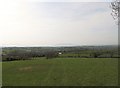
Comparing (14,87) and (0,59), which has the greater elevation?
(14,87)

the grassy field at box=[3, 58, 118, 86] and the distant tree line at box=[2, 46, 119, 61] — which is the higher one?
the grassy field at box=[3, 58, 118, 86]

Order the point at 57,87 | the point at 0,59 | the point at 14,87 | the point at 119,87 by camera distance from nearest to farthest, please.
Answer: the point at 119,87
the point at 57,87
the point at 14,87
the point at 0,59

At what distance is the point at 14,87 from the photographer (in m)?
20.9

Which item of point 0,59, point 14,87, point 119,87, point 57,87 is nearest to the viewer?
point 119,87

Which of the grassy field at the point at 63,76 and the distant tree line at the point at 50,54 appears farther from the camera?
the distant tree line at the point at 50,54

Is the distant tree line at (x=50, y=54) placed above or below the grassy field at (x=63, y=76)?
below

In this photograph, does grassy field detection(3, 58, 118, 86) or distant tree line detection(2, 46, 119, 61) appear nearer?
grassy field detection(3, 58, 118, 86)

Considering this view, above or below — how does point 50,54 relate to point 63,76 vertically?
below

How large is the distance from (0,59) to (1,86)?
37.4m

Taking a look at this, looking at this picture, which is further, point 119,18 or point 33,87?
point 119,18

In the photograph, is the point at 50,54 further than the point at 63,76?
Result: Yes

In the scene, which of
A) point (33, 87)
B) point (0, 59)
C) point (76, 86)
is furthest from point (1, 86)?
point (0, 59)

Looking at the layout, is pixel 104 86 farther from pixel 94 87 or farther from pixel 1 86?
pixel 1 86

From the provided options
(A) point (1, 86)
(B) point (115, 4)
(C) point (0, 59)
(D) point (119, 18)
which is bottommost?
(C) point (0, 59)
